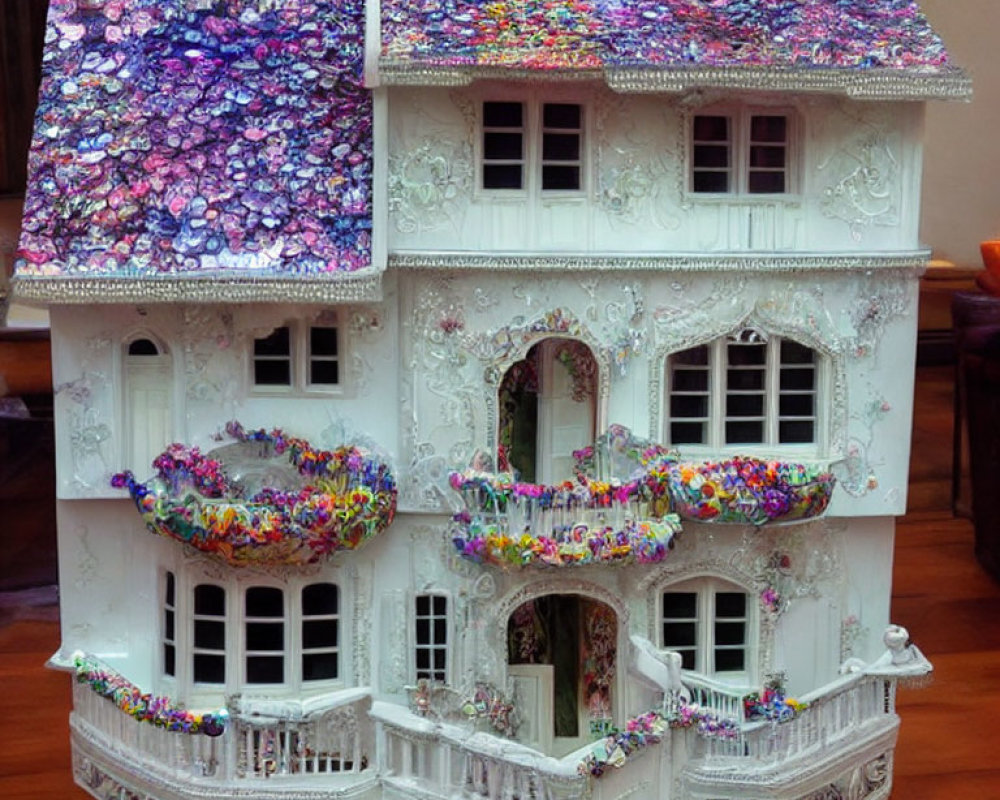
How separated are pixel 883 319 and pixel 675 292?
6.52ft

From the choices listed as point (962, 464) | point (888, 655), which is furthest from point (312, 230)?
point (962, 464)

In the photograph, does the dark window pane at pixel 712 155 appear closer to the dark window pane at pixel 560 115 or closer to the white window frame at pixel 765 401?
the dark window pane at pixel 560 115

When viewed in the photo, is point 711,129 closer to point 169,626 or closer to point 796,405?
point 796,405

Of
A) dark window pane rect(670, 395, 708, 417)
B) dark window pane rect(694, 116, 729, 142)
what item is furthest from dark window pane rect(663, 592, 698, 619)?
dark window pane rect(694, 116, 729, 142)

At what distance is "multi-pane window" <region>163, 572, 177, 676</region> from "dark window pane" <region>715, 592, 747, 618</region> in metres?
5.11

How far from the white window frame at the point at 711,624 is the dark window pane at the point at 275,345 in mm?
4185

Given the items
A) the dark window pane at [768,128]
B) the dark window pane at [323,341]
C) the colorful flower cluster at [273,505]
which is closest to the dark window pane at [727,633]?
the colorful flower cluster at [273,505]

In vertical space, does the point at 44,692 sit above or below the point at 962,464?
below

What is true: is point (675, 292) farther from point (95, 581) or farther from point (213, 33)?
point (95, 581)

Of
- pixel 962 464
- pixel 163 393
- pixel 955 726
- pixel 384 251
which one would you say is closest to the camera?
pixel 384 251

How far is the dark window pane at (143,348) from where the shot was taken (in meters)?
18.9

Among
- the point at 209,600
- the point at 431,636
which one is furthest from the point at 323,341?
the point at 431,636

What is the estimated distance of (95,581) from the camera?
19266 millimetres

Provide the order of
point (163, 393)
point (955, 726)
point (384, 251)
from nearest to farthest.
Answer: point (384, 251), point (163, 393), point (955, 726)
